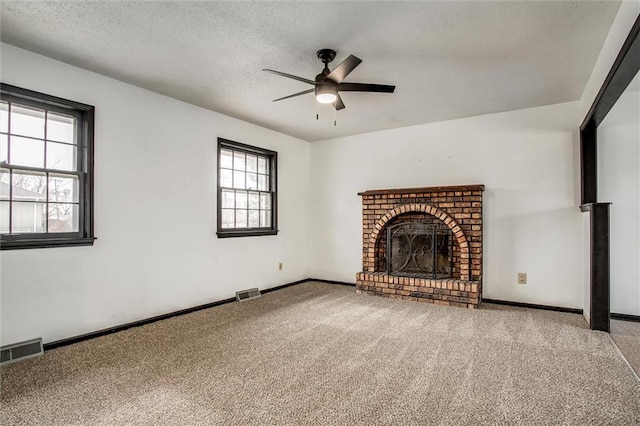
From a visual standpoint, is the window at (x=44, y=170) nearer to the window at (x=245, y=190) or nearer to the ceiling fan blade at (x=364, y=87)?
the window at (x=245, y=190)

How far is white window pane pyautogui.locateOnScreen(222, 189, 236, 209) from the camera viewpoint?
4.44m

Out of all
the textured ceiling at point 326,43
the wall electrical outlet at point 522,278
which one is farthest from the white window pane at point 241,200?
the wall electrical outlet at point 522,278

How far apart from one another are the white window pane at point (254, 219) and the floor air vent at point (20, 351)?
2646mm

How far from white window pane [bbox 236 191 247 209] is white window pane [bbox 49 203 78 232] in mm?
1915

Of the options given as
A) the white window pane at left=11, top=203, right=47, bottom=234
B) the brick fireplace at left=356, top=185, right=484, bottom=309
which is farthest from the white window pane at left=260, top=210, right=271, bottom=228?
the white window pane at left=11, top=203, right=47, bottom=234

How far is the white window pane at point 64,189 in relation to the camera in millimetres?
2925

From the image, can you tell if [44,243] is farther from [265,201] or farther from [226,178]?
[265,201]

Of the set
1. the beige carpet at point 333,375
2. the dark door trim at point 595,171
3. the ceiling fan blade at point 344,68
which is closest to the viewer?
the beige carpet at point 333,375

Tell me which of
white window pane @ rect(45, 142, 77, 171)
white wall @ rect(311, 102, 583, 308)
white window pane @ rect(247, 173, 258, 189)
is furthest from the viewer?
white window pane @ rect(247, 173, 258, 189)

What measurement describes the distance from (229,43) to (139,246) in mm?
2150

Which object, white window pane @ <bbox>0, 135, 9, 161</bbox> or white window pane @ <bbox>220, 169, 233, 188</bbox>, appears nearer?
white window pane @ <bbox>0, 135, 9, 161</bbox>

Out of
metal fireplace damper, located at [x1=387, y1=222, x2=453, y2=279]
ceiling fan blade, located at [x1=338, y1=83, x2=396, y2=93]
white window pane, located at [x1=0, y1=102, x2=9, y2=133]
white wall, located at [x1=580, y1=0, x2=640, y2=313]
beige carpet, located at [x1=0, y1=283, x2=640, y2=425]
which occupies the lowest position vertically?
beige carpet, located at [x1=0, y1=283, x2=640, y2=425]

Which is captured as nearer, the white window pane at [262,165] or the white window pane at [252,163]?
the white window pane at [252,163]

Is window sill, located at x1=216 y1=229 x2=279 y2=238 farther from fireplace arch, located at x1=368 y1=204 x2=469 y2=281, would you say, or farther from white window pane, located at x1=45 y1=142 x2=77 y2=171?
white window pane, located at x1=45 y1=142 x2=77 y2=171
